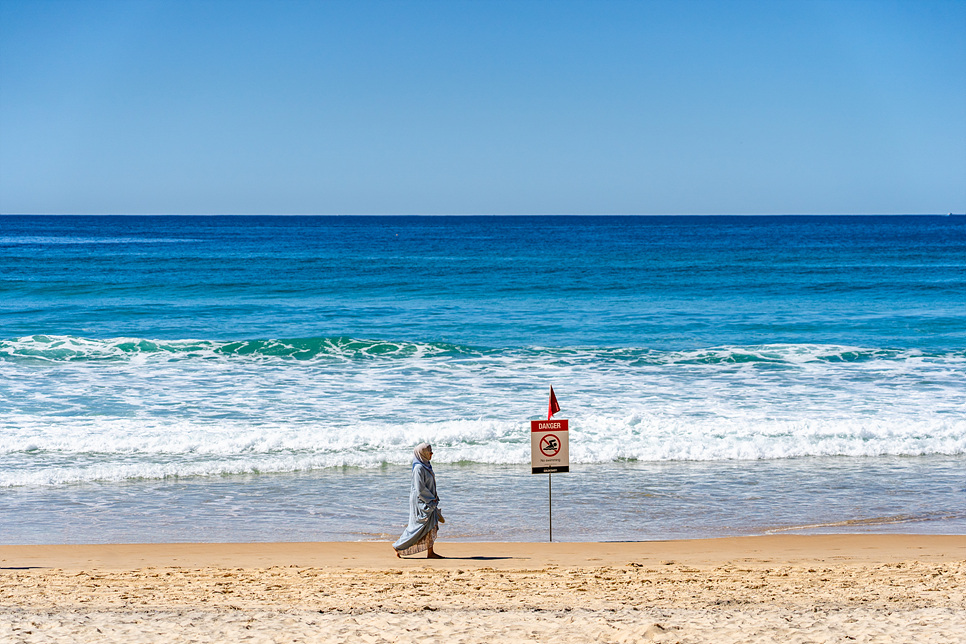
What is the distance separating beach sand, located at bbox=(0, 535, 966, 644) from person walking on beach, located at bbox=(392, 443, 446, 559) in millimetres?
251

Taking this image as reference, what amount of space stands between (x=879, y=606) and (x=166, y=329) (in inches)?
857

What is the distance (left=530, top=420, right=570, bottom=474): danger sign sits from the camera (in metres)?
8.70

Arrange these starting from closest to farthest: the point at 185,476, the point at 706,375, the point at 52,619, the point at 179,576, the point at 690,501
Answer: the point at 52,619 < the point at 179,576 < the point at 690,501 < the point at 185,476 < the point at 706,375

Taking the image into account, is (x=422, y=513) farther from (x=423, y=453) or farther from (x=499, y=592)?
(x=499, y=592)

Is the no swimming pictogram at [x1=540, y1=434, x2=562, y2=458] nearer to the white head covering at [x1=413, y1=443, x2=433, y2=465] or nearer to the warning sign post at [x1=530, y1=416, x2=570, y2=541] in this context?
the warning sign post at [x1=530, y1=416, x2=570, y2=541]

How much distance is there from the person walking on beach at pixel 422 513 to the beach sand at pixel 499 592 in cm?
25

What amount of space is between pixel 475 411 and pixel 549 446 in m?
6.35

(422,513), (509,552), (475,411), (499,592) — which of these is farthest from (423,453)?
(475,411)

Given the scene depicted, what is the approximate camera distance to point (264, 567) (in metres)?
Result: 7.85

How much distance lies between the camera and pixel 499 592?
7023 millimetres

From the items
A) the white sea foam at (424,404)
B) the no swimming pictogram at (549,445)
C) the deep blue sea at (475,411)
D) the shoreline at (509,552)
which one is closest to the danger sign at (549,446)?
the no swimming pictogram at (549,445)

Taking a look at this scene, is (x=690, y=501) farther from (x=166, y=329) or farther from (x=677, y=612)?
(x=166, y=329)

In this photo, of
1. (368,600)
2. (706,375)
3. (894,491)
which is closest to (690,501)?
(894,491)

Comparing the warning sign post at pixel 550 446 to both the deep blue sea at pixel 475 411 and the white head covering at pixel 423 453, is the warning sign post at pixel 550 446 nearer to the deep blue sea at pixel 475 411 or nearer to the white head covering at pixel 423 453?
the deep blue sea at pixel 475 411
